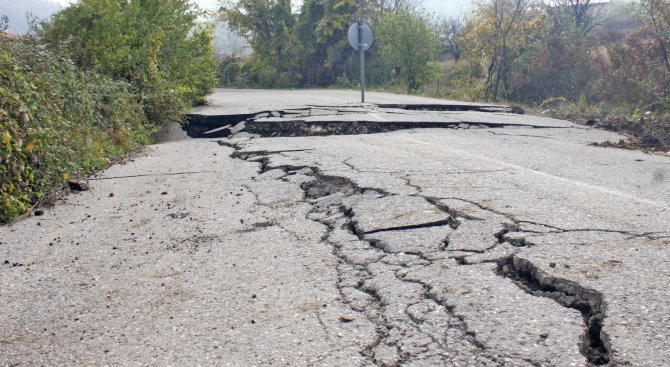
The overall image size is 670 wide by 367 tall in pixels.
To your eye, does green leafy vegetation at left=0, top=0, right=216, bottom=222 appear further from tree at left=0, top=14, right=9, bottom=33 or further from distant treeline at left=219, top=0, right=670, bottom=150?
distant treeline at left=219, top=0, right=670, bottom=150

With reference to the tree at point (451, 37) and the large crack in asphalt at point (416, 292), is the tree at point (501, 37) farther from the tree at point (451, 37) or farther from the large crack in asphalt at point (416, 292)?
the large crack in asphalt at point (416, 292)

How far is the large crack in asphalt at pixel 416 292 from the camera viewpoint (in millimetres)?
3008

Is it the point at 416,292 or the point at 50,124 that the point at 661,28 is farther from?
the point at 416,292

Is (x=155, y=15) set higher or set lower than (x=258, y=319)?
higher

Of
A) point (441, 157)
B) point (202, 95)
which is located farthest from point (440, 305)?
point (202, 95)

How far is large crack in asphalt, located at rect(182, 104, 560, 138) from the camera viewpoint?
11.8m

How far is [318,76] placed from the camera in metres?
37.1

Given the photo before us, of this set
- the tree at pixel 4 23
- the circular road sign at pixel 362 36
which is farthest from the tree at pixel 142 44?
the circular road sign at pixel 362 36

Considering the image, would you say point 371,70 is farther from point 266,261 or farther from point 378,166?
point 266,261

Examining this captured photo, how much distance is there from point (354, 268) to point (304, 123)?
8.01 meters

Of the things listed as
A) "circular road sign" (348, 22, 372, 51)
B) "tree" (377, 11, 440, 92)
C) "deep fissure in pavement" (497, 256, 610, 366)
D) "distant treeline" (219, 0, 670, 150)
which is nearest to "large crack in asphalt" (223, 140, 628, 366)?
"deep fissure in pavement" (497, 256, 610, 366)

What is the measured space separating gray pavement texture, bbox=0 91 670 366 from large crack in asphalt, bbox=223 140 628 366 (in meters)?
0.01

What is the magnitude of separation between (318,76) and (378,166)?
3010cm

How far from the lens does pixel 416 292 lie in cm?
370
